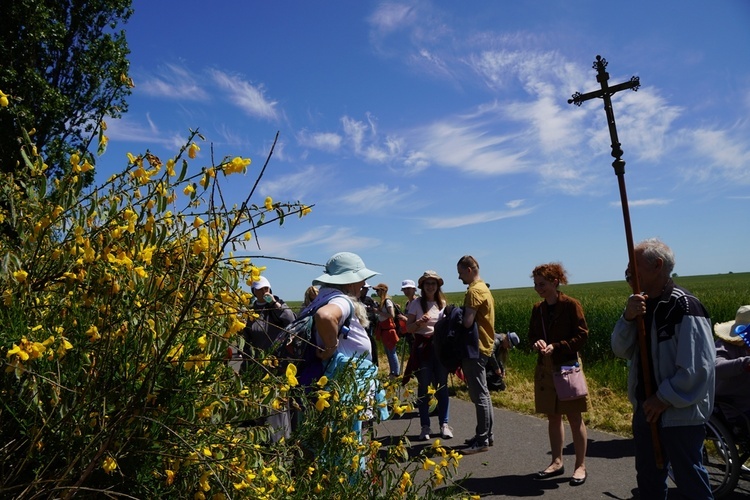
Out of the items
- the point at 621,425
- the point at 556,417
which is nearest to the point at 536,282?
the point at 556,417

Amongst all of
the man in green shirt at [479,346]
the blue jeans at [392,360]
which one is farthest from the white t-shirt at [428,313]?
the blue jeans at [392,360]

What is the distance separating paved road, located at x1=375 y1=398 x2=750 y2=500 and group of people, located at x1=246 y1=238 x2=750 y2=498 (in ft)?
0.57

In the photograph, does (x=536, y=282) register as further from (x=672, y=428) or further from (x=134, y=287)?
(x=134, y=287)

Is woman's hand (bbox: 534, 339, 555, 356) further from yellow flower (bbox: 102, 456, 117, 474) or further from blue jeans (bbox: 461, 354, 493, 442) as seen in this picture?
yellow flower (bbox: 102, 456, 117, 474)

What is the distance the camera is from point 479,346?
229 inches

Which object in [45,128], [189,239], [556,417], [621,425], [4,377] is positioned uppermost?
[45,128]

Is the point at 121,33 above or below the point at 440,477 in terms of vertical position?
above

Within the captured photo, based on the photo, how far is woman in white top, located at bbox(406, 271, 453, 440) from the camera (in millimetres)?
6289

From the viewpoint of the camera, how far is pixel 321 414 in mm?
2422

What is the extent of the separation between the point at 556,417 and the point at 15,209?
4346 mm

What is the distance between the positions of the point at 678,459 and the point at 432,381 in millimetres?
3766

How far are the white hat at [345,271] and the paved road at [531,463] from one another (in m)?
0.94

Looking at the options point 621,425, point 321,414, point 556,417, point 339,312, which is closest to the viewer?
point 321,414

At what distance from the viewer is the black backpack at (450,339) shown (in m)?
5.78
